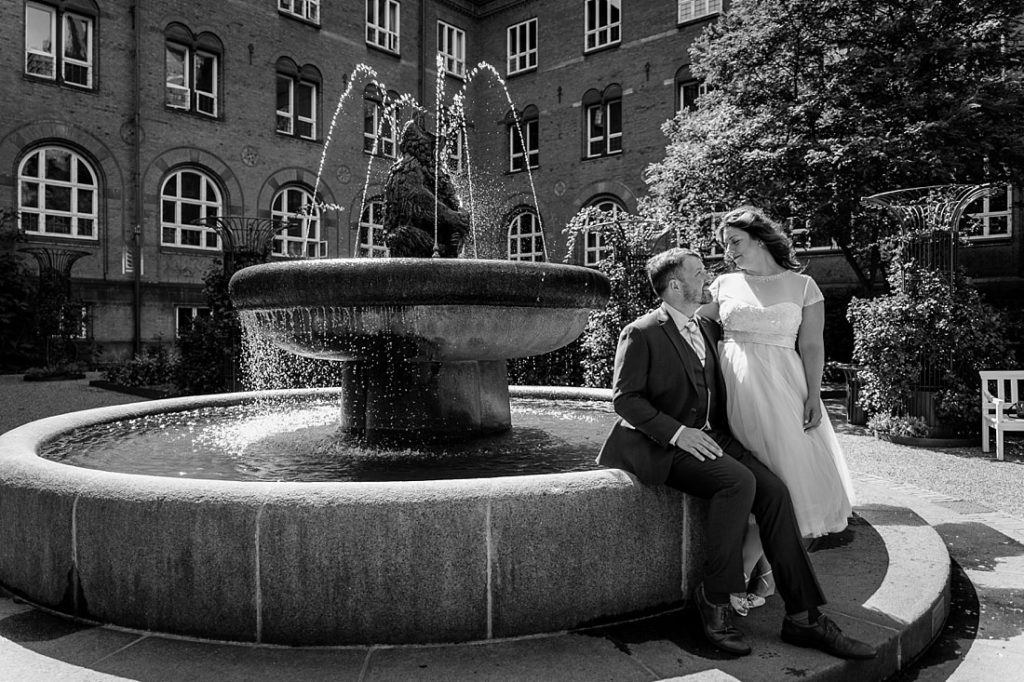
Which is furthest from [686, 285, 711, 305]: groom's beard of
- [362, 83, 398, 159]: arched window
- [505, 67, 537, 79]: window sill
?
[505, 67, 537, 79]: window sill

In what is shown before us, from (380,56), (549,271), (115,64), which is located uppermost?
(380,56)

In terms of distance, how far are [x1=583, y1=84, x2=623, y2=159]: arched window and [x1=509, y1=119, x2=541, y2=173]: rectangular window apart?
2.29m

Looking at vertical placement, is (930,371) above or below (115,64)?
below

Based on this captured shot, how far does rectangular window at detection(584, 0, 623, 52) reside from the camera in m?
26.8

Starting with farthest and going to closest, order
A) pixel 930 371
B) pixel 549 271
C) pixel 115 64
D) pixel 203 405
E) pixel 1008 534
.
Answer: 1. pixel 115 64
2. pixel 930 371
3. pixel 203 405
4. pixel 1008 534
5. pixel 549 271

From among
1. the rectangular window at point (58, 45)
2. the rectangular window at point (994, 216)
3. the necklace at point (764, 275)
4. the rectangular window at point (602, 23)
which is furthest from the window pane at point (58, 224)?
the rectangular window at point (994, 216)

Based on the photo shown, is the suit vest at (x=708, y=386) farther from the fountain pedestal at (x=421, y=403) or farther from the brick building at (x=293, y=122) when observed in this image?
the brick building at (x=293, y=122)

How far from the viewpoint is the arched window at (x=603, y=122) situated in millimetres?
26453

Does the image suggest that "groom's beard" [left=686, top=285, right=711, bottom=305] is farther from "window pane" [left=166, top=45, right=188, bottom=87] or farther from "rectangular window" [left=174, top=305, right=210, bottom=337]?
"window pane" [left=166, top=45, right=188, bottom=87]

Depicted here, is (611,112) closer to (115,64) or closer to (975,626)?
(115,64)

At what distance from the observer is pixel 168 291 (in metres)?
21.8

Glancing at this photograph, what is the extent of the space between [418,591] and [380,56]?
27528mm

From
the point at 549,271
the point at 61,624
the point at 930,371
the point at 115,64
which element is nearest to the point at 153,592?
the point at 61,624

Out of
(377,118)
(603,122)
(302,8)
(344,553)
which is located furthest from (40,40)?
(344,553)
